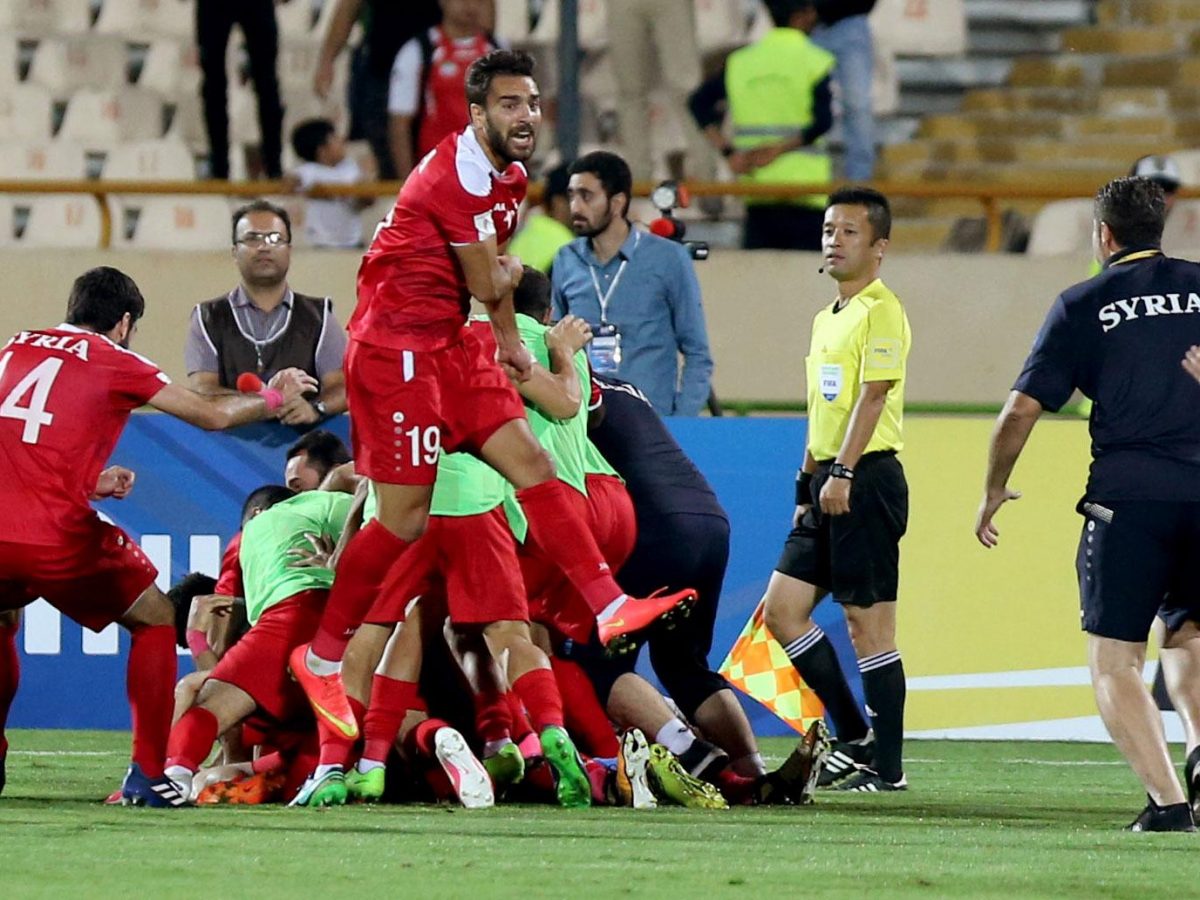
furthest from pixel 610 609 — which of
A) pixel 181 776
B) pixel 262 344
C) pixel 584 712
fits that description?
pixel 262 344

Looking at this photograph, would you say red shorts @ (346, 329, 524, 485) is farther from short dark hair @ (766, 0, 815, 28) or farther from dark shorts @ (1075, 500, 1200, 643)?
short dark hair @ (766, 0, 815, 28)

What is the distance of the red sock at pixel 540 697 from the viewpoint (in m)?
7.67

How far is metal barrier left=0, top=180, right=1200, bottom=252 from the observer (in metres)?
13.7

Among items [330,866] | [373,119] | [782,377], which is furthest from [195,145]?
[330,866]

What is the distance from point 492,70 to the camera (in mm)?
7531

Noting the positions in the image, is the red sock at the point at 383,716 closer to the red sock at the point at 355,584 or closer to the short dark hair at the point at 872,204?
the red sock at the point at 355,584

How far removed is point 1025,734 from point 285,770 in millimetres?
3807

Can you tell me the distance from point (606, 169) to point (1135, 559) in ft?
12.4

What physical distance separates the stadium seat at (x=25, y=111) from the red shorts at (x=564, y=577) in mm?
10082

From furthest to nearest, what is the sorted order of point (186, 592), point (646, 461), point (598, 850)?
point (186, 592) < point (646, 461) < point (598, 850)

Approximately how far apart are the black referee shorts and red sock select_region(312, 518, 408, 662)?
186 centimetres

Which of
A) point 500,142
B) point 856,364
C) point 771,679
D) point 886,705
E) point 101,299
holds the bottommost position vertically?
point 771,679

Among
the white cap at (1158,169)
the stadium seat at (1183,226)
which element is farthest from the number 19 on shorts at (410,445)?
the stadium seat at (1183,226)

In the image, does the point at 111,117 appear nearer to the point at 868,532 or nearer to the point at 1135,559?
the point at 868,532
